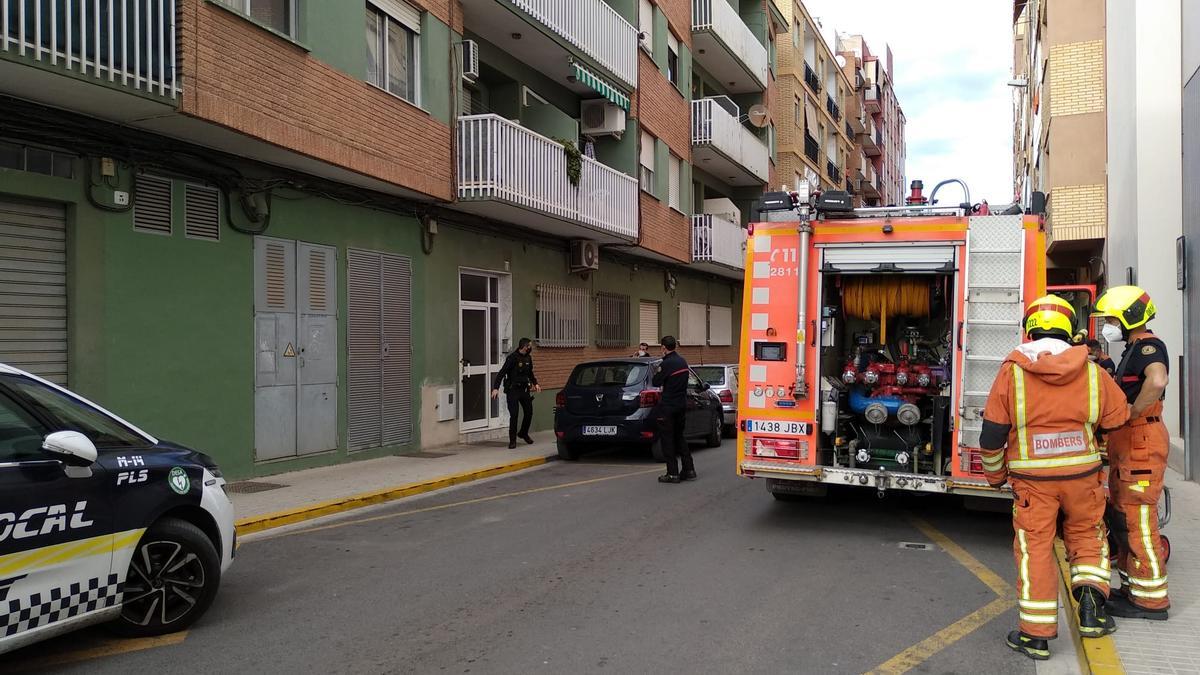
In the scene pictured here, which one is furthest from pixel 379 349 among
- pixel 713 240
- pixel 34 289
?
pixel 713 240

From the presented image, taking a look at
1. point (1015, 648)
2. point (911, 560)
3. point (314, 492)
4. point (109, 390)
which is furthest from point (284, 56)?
point (1015, 648)

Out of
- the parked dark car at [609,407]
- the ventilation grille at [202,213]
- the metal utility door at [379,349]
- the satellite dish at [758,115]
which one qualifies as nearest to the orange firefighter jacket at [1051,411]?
the parked dark car at [609,407]

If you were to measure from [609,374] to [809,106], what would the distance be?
92.9 ft

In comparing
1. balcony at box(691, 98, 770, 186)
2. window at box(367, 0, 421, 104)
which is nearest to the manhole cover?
window at box(367, 0, 421, 104)

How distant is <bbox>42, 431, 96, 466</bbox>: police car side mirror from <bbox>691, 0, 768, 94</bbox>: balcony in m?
22.5

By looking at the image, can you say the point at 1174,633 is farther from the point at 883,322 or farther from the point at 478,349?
the point at 478,349

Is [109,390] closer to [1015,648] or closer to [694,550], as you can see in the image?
[694,550]

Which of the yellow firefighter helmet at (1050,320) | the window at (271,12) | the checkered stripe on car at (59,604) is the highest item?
the window at (271,12)

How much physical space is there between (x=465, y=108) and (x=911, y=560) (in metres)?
11.4

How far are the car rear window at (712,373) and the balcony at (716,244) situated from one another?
227 inches

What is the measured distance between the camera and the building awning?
17.2 m

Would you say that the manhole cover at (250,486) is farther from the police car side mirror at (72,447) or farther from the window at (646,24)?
the window at (646,24)

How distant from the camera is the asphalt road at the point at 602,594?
4.70 m

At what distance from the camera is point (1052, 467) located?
182 inches
